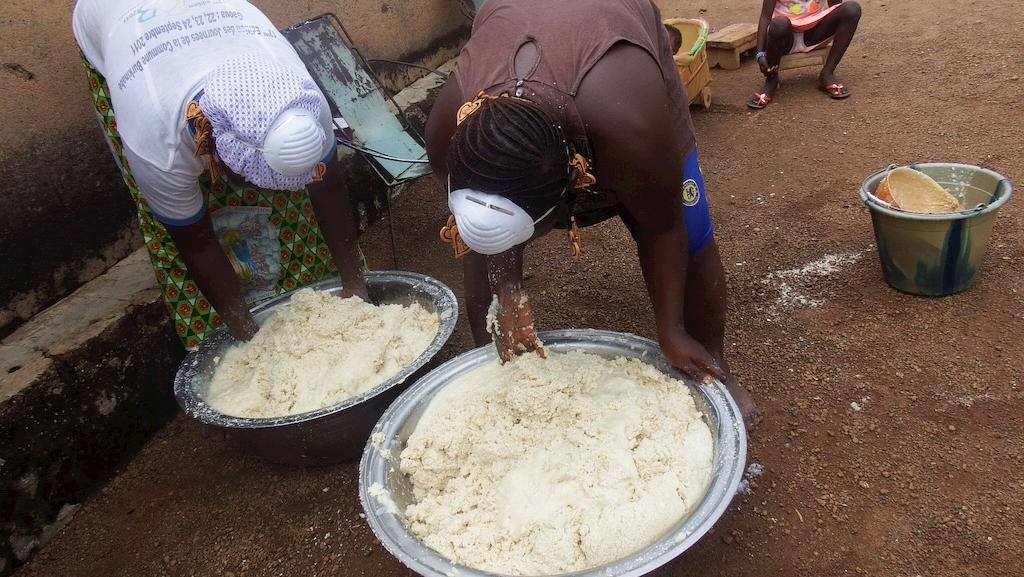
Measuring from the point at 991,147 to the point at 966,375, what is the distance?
6.20 ft

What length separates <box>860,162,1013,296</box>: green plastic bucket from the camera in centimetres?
239

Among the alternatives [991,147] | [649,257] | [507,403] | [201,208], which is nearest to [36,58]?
[201,208]

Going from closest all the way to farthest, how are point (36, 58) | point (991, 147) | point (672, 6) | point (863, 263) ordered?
point (36, 58) → point (863, 263) → point (991, 147) → point (672, 6)

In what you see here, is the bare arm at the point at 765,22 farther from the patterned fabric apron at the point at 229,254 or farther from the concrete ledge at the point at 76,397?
the concrete ledge at the point at 76,397

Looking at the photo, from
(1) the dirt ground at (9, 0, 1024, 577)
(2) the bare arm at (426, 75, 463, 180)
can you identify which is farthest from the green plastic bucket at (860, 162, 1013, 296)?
(2) the bare arm at (426, 75, 463, 180)

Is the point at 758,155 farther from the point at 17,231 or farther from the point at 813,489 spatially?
the point at 17,231

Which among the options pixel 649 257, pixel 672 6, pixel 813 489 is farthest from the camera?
pixel 672 6

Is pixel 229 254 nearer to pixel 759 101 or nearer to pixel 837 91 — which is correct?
pixel 759 101

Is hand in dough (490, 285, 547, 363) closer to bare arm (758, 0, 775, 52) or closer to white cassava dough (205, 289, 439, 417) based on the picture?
white cassava dough (205, 289, 439, 417)

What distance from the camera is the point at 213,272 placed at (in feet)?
7.29

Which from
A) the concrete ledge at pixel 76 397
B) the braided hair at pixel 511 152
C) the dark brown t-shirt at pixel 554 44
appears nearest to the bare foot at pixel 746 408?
the dark brown t-shirt at pixel 554 44

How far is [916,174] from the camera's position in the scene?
264 centimetres

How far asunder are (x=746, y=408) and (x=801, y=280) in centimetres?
122

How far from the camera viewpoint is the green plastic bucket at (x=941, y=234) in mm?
2387
